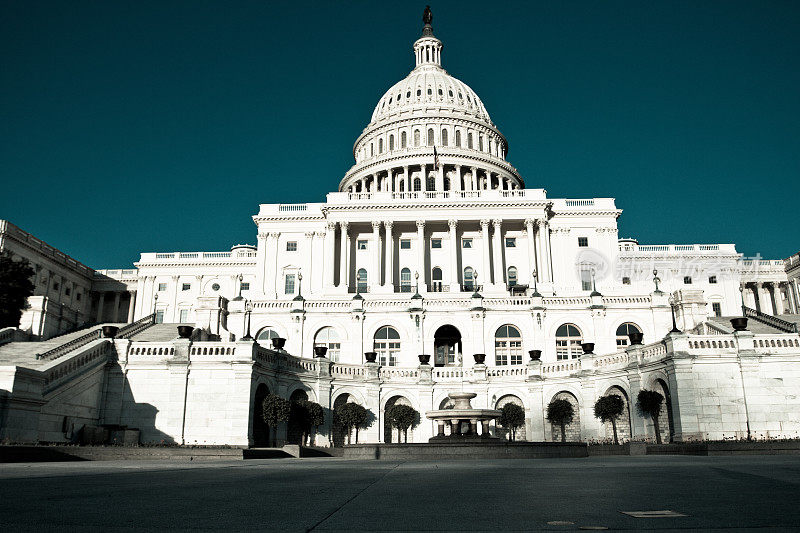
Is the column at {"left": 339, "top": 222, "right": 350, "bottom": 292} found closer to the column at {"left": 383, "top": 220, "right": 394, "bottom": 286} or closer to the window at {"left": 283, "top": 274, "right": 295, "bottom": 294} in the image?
the column at {"left": 383, "top": 220, "right": 394, "bottom": 286}

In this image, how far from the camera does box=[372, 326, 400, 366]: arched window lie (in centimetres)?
5819

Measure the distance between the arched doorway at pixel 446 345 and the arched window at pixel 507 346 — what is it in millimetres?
3625

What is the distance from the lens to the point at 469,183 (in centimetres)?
11812

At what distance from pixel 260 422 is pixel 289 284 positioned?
195 ft

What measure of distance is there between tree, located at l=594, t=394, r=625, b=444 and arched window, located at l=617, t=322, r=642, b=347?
19.7 meters

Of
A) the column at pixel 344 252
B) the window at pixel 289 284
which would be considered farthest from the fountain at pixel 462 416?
the window at pixel 289 284

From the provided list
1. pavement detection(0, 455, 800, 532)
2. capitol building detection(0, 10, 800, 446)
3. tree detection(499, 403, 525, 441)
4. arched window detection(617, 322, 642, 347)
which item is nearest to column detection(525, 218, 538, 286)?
capitol building detection(0, 10, 800, 446)

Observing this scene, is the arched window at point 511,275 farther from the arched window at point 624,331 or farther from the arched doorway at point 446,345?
the arched window at point 624,331

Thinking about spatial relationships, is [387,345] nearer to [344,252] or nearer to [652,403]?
[652,403]

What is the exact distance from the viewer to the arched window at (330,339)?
58781 mm

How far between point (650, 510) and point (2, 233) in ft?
301

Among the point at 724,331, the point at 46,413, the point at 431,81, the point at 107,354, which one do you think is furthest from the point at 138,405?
the point at 431,81

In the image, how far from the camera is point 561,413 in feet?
133

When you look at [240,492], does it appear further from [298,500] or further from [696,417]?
[696,417]
